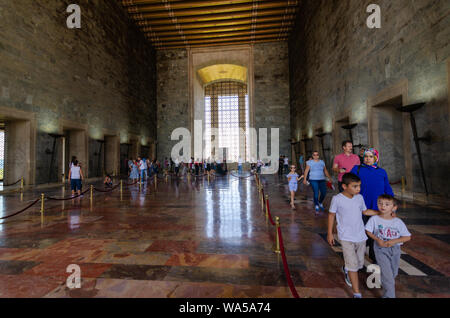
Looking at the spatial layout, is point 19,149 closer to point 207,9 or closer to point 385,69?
point 385,69

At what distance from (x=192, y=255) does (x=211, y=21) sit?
69.4 ft

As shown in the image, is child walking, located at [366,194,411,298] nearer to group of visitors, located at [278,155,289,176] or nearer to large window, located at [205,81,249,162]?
group of visitors, located at [278,155,289,176]

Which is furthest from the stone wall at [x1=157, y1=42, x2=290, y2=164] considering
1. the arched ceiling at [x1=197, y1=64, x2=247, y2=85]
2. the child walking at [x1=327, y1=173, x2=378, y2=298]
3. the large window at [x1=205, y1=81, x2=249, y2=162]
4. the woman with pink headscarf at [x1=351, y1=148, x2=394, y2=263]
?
the child walking at [x1=327, y1=173, x2=378, y2=298]

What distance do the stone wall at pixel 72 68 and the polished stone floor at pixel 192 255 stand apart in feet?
24.9

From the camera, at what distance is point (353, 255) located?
2.11m

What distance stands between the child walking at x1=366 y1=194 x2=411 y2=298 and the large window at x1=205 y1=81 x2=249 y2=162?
106 feet

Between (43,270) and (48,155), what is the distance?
11.3 metres

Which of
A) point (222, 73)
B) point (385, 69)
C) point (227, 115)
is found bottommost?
point (385, 69)

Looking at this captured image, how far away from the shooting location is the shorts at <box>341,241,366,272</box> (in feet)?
6.82

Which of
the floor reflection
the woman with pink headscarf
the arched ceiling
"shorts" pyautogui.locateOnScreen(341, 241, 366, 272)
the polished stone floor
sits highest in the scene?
the arched ceiling

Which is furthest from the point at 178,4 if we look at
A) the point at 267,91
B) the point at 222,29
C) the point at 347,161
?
the point at 347,161

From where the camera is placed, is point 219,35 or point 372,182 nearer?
point 372,182

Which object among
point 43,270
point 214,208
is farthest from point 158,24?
point 43,270
